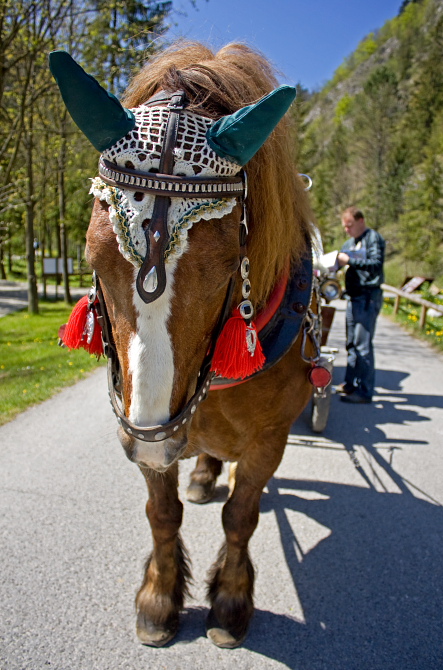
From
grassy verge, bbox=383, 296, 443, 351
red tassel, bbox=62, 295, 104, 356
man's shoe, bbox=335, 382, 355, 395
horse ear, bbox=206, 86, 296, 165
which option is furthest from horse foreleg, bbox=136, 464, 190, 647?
grassy verge, bbox=383, 296, 443, 351

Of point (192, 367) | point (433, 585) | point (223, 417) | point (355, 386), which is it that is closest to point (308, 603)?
point (433, 585)

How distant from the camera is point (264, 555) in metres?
2.71

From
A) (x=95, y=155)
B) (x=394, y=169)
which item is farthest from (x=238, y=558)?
(x=394, y=169)

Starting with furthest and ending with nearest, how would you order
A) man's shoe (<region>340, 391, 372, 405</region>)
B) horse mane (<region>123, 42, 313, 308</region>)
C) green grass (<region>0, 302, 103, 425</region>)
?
man's shoe (<region>340, 391, 372, 405</region>) → green grass (<region>0, 302, 103, 425</region>) → horse mane (<region>123, 42, 313, 308</region>)

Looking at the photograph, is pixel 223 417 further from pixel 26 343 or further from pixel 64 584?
pixel 26 343

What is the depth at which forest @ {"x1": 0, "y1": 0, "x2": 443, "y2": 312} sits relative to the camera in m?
8.44

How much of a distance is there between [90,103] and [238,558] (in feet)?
6.50

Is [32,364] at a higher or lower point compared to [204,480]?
lower

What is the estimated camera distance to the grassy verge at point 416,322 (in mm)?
9250

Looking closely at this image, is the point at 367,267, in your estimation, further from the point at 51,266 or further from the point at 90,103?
the point at 51,266

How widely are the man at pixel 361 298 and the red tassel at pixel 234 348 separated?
373 centimetres

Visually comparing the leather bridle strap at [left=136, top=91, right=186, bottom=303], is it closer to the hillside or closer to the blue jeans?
the blue jeans

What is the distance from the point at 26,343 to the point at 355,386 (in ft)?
20.7

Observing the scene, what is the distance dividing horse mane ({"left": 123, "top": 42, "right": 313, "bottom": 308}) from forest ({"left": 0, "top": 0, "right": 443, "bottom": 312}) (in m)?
0.36
